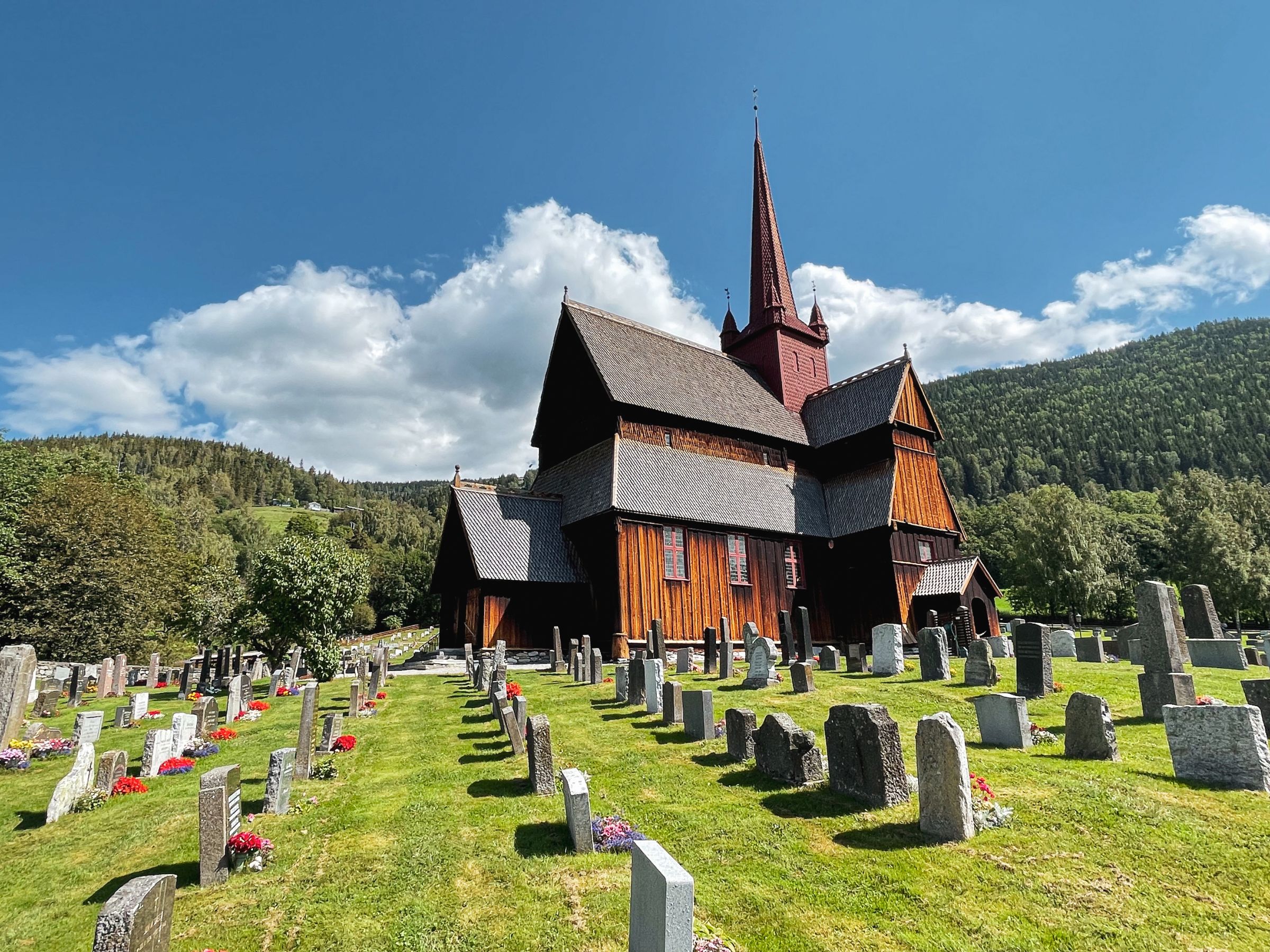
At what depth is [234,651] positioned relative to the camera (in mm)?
29578

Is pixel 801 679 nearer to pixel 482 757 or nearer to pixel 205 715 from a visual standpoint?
pixel 482 757

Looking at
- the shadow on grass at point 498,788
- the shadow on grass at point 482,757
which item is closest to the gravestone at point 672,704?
the shadow on grass at point 482,757

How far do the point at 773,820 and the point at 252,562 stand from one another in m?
21.1

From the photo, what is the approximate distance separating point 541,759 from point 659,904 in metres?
4.92

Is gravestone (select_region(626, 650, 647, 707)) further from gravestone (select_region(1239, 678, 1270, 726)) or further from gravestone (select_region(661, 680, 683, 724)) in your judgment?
gravestone (select_region(1239, 678, 1270, 726))

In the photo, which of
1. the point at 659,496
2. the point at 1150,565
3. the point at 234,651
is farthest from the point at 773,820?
the point at 1150,565

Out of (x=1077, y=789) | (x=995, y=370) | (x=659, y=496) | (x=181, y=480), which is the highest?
(x=995, y=370)

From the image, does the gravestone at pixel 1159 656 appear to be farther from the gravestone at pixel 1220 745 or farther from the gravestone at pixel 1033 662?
the gravestone at pixel 1220 745

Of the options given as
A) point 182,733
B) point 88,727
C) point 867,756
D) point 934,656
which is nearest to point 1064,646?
point 934,656

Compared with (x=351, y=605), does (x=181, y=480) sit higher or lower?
higher

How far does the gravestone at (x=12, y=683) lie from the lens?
11.4 meters

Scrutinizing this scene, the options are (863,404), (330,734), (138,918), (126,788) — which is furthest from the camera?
(863,404)

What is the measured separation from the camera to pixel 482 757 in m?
10.6

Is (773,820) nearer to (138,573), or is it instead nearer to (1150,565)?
(138,573)
